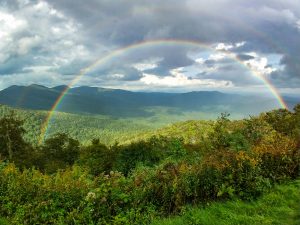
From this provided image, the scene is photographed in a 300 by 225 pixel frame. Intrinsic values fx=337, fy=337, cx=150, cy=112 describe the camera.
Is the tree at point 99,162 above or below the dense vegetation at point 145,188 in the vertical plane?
below

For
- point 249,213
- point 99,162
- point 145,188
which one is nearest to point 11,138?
point 99,162

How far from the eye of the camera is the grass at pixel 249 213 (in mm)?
7949

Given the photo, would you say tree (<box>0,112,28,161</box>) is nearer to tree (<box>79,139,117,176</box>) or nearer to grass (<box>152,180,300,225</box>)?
tree (<box>79,139,117,176</box>)

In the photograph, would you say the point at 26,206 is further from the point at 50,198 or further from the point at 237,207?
the point at 237,207

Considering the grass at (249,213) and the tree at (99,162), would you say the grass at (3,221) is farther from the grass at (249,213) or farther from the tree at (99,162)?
the tree at (99,162)

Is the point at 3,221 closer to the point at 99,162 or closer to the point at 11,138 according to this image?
the point at 99,162

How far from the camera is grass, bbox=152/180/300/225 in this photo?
7.95 m

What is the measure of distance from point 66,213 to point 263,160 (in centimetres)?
617

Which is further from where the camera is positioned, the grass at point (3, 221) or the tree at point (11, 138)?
the tree at point (11, 138)

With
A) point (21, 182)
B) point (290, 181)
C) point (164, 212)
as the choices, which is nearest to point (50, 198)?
point (21, 182)

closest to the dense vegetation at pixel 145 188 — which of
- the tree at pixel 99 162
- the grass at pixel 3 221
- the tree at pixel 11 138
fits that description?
the grass at pixel 3 221

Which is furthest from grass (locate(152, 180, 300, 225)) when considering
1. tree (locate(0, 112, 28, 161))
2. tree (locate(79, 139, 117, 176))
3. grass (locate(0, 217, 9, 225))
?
tree (locate(0, 112, 28, 161))

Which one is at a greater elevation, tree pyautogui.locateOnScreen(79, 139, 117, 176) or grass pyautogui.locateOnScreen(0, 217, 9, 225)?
grass pyautogui.locateOnScreen(0, 217, 9, 225)

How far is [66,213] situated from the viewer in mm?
7922
